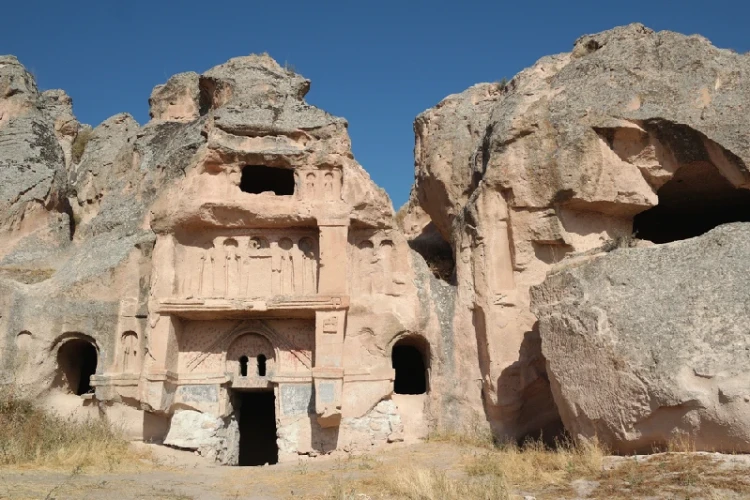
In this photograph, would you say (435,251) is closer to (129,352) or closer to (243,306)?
(243,306)

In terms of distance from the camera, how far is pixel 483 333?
13.0 meters

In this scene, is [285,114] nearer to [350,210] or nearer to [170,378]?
[350,210]

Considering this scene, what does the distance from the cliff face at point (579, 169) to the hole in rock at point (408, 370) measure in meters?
3.39

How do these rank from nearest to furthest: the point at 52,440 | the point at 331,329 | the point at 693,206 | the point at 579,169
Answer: the point at 52,440
the point at 579,169
the point at 331,329
the point at 693,206

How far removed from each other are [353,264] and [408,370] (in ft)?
13.3

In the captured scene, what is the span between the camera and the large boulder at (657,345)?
828 cm

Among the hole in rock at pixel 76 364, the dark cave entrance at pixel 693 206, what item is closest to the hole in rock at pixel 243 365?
the hole in rock at pixel 76 364

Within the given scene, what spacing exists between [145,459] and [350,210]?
5.92m

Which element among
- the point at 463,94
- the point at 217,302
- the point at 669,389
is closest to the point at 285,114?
the point at 217,302

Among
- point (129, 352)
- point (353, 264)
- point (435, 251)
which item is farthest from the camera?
point (435, 251)

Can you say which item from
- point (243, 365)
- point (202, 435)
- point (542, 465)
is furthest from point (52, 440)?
point (542, 465)

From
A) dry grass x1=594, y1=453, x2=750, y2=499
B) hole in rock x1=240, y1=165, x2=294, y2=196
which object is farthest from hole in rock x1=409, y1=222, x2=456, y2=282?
dry grass x1=594, y1=453, x2=750, y2=499

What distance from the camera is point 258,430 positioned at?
17.0m

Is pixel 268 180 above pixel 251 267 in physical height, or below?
above
